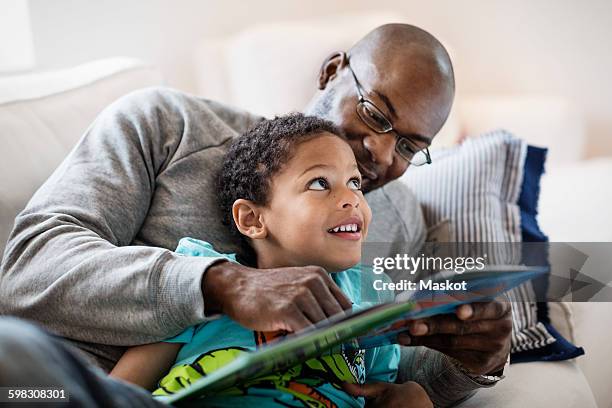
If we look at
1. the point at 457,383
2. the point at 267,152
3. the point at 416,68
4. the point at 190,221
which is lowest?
the point at 457,383

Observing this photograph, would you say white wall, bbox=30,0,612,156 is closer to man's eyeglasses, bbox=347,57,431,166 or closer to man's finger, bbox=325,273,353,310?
man's eyeglasses, bbox=347,57,431,166

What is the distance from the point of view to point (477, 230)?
1708 millimetres

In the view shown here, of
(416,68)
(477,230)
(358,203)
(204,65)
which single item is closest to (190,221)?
(358,203)

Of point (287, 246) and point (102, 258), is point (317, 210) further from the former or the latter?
point (102, 258)

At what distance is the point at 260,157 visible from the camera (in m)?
1.27

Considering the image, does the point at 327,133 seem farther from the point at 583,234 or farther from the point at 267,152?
the point at 583,234

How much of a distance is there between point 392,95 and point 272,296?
2.17ft

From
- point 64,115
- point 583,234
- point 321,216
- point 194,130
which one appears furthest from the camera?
point 583,234

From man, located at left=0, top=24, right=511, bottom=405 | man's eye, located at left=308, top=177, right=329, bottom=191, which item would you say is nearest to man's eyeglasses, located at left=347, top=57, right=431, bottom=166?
man, located at left=0, top=24, right=511, bottom=405

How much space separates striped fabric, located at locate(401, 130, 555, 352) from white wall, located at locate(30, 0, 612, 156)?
988 millimetres

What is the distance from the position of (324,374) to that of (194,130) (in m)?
0.56

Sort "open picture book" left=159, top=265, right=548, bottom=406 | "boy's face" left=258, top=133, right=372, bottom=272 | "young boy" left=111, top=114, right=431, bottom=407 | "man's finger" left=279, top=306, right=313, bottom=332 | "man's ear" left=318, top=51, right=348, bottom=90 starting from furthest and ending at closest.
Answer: "man's ear" left=318, top=51, right=348, bottom=90, "boy's face" left=258, top=133, right=372, bottom=272, "young boy" left=111, top=114, right=431, bottom=407, "man's finger" left=279, top=306, right=313, bottom=332, "open picture book" left=159, top=265, right=548, bottom=406

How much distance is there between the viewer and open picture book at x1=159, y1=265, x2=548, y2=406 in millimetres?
Answer: 772

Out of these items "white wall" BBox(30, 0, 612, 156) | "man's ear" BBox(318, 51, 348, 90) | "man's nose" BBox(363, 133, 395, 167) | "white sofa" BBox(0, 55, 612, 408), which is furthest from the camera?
"white wall" BBox(30, 0, 612, 156)
